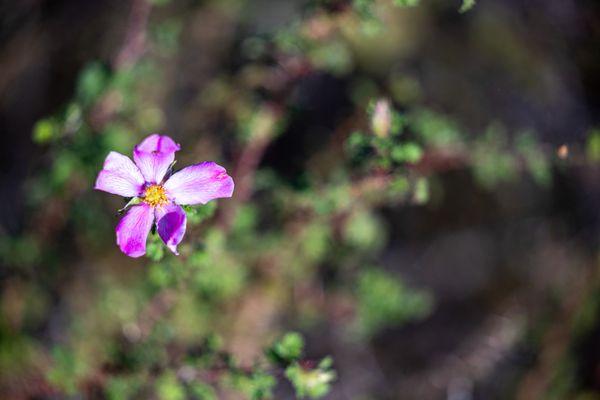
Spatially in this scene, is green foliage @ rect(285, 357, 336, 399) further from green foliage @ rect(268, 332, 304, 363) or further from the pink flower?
the pink flower

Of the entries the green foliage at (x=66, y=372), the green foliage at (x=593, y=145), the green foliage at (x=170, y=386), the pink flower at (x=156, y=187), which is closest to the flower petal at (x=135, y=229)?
the pink flower at (x=156, y=187)

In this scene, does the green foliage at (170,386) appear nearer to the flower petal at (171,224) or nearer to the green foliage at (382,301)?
the flower petal at (171,224)

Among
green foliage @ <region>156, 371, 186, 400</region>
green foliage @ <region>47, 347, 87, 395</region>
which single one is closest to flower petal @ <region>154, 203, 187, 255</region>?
green foliage @ <region>156, 371, 186, 400</region>

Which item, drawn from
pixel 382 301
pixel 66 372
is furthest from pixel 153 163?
pixel 382 301

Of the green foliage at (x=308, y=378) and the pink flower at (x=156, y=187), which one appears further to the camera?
the green foliage at (x=308, y=378)

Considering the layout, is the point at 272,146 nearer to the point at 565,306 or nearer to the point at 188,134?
the point at 188,134

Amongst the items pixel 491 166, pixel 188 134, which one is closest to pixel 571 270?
pixel 491 166
